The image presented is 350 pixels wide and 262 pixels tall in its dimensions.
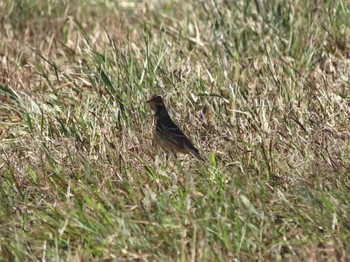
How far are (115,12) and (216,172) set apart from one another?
432 cm

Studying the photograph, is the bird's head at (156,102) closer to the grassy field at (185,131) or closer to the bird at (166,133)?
the bird at (166,133)

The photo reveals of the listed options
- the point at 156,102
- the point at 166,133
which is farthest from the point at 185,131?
the point at 166,133

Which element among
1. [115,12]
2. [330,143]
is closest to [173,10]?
[115,12]

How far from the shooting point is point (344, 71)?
7.52 meters

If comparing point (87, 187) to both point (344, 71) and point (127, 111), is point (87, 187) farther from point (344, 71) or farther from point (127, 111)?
point (344, 71)

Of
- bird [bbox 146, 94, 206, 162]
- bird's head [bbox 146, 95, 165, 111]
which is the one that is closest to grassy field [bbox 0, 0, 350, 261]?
bird [bbox 146, 94, 206, 162]

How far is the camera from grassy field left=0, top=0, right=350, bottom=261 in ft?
17.1

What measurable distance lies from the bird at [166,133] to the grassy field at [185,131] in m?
0.06

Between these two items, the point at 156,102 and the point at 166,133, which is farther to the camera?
the point at 156,102

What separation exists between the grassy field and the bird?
0.06 meters

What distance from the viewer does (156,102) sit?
6.81 m

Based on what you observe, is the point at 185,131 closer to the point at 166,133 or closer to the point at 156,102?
the point at 156,102

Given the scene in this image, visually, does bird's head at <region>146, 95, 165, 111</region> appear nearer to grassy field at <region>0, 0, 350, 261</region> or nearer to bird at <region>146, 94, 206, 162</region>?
bird at <region>146, 94, 206, 162</region>

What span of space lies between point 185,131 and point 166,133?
399 millimetres
